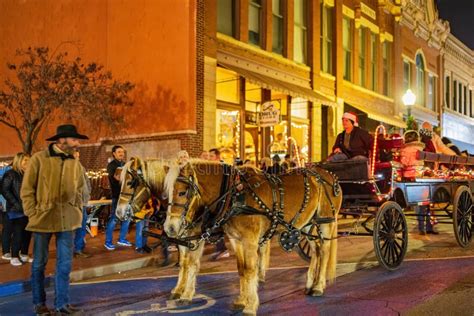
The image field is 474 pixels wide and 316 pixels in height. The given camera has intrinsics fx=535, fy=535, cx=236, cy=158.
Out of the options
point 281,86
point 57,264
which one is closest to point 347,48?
point 281,86

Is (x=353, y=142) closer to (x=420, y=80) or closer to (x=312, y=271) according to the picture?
(x=312, y=271)

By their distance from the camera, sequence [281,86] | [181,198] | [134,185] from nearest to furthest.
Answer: [181,198]
[134,185]
[281,86]

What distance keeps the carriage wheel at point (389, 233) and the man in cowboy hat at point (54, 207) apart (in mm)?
4511

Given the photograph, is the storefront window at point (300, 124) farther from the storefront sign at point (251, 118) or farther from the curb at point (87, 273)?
the curb at point (87, 273)

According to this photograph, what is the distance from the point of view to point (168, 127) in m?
16.2

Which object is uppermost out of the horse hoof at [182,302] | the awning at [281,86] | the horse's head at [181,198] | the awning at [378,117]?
the awning at [281,86]

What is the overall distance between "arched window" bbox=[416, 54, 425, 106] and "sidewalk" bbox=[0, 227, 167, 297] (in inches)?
997

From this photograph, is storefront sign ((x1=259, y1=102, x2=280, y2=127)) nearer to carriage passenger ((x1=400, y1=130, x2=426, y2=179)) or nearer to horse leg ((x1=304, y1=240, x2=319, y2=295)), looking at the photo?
carriage passenger ((x1=400, y1=130, x2=426, y2=179))

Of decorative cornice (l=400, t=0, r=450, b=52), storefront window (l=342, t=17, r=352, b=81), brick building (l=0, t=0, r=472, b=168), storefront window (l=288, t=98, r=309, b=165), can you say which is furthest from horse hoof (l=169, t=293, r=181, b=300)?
decorative cornice (l=400, t=0, r=450, b=52)

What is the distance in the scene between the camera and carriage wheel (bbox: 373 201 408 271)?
820 centimetres

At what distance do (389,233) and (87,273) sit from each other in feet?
16.1

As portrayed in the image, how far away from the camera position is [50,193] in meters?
5.99

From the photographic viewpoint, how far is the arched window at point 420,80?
105 ft

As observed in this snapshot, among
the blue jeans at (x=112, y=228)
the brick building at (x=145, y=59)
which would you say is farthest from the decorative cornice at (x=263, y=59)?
the blue jeans at (x=112, y=228)
